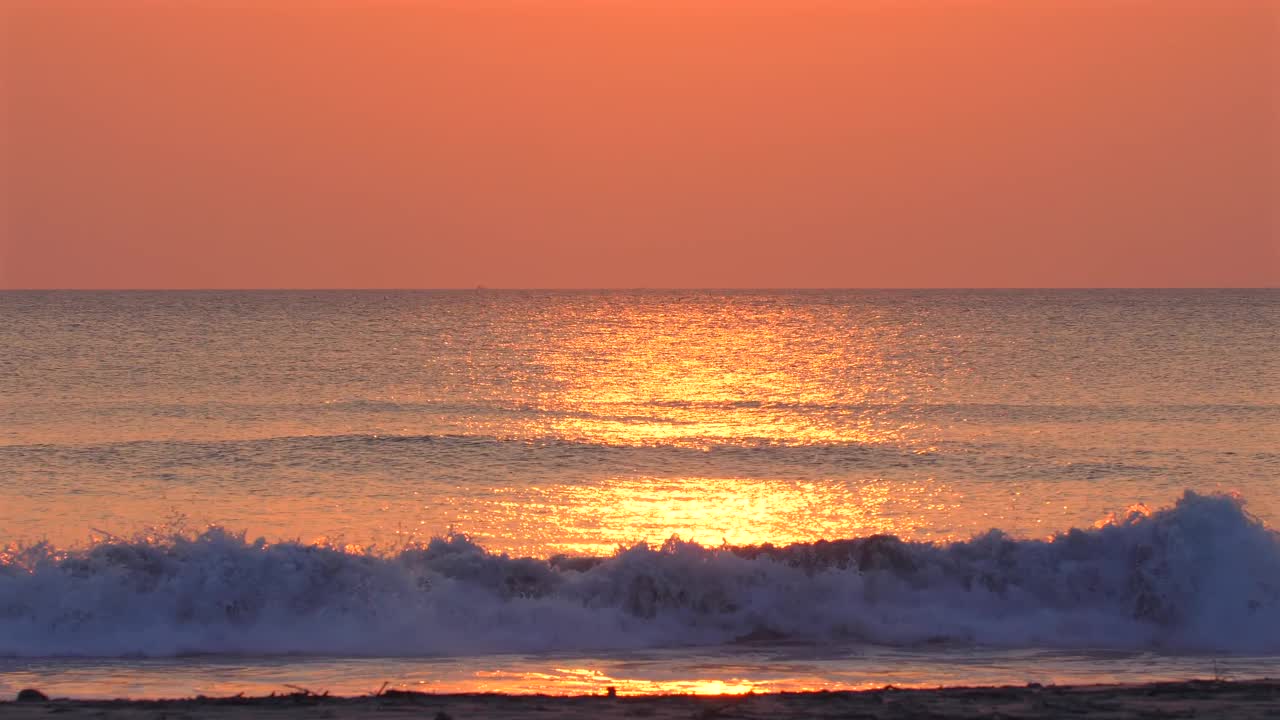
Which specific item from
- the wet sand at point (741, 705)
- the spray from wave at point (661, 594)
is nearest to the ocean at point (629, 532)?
the spray from wave at point (661, 594)

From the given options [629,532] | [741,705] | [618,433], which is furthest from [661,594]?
[618,433]

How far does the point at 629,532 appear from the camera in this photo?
81.9ft

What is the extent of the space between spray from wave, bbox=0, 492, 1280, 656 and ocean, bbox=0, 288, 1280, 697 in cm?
5

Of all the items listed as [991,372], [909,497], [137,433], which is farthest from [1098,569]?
[991,372]

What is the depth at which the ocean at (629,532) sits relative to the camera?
18.1 m

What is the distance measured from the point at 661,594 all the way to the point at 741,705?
716 centimetres

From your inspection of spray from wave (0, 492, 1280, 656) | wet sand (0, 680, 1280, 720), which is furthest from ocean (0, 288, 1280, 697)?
wet sand (0, 680, 1280, 720)

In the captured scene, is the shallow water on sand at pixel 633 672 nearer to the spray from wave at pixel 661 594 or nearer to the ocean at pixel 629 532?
the ocean at pixel 629 532

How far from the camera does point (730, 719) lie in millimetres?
12258

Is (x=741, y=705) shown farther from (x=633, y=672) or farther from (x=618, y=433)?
(x=618, y=433)

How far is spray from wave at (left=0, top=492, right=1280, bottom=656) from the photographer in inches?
743

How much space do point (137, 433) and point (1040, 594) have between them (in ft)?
86.3

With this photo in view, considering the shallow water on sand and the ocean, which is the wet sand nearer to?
the shallow water on sand

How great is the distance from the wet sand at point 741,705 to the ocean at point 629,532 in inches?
82.8
